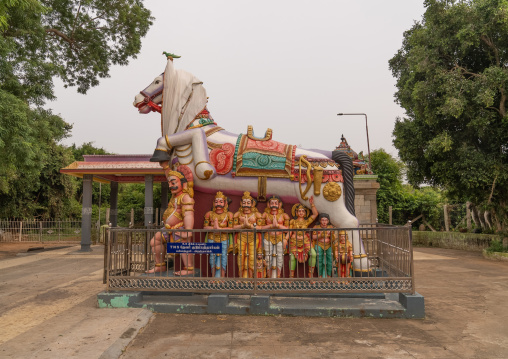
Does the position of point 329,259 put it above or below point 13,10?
below

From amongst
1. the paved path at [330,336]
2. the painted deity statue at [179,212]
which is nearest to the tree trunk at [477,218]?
the paved path at [330,336]

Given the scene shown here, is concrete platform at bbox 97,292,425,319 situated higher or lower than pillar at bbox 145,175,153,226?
lower

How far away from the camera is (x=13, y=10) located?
10.3 meters

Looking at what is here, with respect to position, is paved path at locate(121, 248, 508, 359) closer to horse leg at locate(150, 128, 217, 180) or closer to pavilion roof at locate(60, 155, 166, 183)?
horse leg at locate(150, 128, 217, 180)

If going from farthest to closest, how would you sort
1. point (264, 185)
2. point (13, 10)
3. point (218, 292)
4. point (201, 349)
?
point (13, 10) < point (264, 185) < point (218, 292) < point (201, 349)

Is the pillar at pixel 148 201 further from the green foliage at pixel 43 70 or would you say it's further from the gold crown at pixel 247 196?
the gold crown at pixel 247 196

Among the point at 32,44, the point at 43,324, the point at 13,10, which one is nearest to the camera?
the point at 43,324

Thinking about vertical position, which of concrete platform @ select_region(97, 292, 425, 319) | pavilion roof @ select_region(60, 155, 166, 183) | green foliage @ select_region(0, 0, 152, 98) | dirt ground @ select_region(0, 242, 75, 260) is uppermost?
green foliage @ select_region(0, 0, 152, 98)

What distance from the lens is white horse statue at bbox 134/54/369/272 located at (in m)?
6.24

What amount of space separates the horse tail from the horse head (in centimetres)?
359

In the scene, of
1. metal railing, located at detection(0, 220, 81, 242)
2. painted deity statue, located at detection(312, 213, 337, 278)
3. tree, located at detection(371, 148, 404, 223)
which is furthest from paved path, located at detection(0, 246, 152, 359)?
tree, located at detection(371, 148, 404, 223)

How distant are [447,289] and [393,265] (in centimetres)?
261

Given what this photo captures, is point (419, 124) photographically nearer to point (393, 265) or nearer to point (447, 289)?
point (447, 289)

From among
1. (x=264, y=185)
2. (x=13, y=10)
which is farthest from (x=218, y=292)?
(x=13, y=10)
